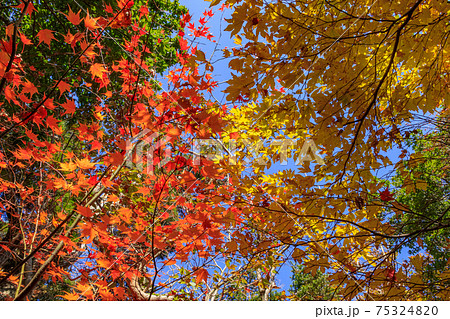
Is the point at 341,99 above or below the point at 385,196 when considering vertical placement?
above

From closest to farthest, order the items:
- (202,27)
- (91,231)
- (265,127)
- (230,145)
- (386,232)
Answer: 1. (91,231)
2. (386,232)
3. (265,127)
4. (202,27)
5. (230,145)

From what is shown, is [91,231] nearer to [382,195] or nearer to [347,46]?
[382,195]

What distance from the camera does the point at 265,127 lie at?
7.20ft

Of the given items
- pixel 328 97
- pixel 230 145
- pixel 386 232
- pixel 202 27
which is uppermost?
pixel 202 27

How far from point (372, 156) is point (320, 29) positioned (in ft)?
3.28

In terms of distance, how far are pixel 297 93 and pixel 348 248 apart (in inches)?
50.4

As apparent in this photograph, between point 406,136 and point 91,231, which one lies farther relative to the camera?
point 406,136

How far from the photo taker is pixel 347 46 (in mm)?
1810

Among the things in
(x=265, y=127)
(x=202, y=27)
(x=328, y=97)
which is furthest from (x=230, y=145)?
(x=328, y=97)

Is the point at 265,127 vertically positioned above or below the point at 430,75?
below

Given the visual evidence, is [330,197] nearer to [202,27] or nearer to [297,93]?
[297,93]

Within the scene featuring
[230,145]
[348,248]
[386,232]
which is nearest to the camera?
[386,232]

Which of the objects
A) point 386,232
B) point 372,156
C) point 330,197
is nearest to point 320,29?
point 372,156

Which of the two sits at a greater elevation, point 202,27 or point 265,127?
point 202,27
